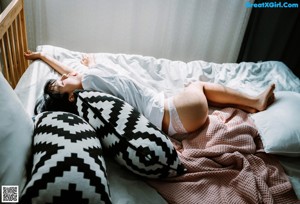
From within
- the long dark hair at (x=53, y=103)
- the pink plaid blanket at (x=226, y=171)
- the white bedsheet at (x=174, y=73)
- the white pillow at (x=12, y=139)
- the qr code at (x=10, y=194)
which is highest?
the white pillow at (x=12, y=139)

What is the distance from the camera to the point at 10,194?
749 millimetres

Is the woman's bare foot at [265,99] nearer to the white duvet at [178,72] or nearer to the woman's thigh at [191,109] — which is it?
the white duvet at [178,72]

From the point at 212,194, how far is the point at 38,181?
63 cm

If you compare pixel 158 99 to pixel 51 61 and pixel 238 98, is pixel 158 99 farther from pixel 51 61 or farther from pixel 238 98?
pixel 51 61

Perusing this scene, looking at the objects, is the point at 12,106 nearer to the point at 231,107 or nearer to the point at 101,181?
the point at 101,181

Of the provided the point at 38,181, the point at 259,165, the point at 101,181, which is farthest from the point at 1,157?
the point at 259,165

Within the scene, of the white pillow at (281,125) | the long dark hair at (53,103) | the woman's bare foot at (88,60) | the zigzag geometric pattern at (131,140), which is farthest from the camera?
the woman's bare foot at (88,60)

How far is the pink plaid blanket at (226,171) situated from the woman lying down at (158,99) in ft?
0.31

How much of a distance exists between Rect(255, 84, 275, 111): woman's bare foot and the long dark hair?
976 mm

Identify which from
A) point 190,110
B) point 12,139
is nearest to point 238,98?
point 190,110

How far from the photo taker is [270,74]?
75.4 inches

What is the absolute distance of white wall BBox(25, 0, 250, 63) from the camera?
2404 mm

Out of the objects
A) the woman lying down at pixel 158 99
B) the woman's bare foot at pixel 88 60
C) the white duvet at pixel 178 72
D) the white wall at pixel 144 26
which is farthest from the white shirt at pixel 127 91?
the white wall at pixel 144 26

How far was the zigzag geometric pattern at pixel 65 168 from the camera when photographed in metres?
0.78
